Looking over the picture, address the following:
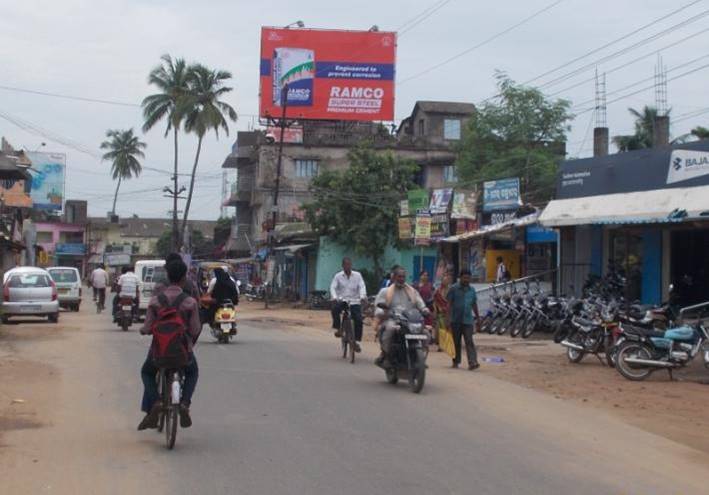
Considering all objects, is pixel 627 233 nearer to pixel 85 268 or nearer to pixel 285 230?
pixel 285 230

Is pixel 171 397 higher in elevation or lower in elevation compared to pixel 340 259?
lower

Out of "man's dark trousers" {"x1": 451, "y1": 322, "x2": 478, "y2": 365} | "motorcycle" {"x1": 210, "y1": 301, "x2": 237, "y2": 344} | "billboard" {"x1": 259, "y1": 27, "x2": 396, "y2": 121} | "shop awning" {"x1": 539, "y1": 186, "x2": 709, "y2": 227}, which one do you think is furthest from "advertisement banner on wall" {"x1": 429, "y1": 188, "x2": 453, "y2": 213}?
"billboard" {"x1": 259, "y1": 27, "x2": 396, "y2": 121}

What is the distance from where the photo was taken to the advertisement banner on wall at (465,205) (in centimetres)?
3394

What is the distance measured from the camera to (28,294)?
2608cm

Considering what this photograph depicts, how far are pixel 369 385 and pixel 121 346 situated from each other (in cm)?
795

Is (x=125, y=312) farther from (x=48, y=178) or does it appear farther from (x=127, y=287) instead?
(x=48, y=178)

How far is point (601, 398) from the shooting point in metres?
13.2

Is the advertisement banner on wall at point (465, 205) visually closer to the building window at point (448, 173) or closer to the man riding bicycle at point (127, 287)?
the man riding bicycle at point (127, 287)

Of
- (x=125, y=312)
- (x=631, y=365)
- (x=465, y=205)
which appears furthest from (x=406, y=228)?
(x=631, y=365)

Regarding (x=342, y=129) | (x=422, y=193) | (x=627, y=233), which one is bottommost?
(x=627, y=233)

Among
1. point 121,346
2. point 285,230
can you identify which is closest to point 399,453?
→ point 121,346

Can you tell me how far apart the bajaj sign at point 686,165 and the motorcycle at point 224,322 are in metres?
11.1

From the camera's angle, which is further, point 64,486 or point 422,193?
point 422,193

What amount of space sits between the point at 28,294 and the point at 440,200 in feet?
55.0
